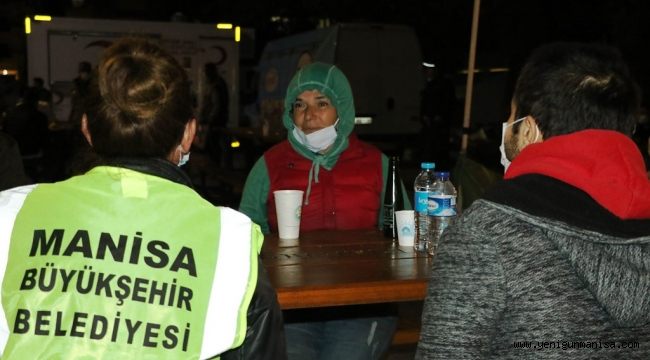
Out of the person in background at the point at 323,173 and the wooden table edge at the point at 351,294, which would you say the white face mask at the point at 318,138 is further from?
the wooden table edge at the point at 351,294

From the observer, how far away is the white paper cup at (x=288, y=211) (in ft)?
10.0

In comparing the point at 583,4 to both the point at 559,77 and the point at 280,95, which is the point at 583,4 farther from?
the point at 559,77

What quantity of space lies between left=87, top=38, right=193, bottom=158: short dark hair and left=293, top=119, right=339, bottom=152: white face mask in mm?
1776

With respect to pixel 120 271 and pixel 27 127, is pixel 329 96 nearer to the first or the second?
pixel 120 271

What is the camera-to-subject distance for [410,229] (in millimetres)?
3000

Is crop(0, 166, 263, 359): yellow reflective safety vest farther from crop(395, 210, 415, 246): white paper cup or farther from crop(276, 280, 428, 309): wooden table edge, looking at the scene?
crop(395, 210, 415, 246): white paper cup

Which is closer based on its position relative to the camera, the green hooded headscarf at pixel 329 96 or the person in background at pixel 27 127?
the green hooded headscarf at pixel 329 96

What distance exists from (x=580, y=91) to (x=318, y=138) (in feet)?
6.50

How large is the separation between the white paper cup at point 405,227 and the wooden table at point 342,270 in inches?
1.8

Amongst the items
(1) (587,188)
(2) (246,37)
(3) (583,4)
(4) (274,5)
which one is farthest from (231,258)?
(4) (274,5)

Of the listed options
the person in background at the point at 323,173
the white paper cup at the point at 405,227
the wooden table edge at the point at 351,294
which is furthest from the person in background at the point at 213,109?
the wooden table edge at the point at 351,294

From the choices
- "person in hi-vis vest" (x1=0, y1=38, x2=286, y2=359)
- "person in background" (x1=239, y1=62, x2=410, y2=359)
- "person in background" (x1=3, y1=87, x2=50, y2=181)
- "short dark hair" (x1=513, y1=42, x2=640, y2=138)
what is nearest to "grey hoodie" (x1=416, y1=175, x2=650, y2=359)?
"short dark hair" (x1=513, y1=42, x2=640, y2=138)

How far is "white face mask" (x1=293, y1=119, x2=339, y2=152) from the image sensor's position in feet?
11.6

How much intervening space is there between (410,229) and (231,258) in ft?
Result: 4.77
